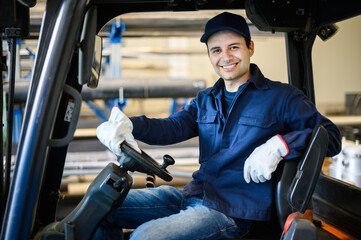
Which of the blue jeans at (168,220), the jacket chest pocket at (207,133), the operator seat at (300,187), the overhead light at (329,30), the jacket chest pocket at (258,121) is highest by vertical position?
the overhead light at (329,30)


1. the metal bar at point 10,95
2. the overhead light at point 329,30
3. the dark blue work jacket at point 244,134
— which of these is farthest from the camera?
the overhead light at point 329,30

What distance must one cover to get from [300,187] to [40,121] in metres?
1.17

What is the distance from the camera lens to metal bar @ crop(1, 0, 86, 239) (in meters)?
1.57

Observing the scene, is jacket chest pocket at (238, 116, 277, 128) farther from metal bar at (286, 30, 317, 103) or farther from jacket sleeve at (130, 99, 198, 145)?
metal bar at (286, 30, 317, 103)

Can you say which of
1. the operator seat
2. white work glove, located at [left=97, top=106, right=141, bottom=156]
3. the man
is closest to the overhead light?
the man

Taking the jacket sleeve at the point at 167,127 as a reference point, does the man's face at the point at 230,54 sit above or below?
above

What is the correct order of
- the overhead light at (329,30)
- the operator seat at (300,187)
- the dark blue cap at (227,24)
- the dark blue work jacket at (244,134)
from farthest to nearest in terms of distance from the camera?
the overhead light at (329,30)
the dark blue cap at (227,24)
the dark blue work jacket at (244,134)
the operator seat at (300,187)

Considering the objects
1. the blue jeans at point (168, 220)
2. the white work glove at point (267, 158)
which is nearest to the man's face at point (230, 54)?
the white work glove at point (267, 158)

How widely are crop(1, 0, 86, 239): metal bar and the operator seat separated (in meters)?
1.09

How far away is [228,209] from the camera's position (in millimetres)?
2041

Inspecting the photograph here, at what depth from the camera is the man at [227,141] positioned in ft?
6.25

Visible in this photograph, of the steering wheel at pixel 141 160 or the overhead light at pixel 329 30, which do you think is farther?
the overhead light at pixel 329 30

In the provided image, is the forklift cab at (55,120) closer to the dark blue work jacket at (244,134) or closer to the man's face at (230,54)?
the dark blue work jacket at (244,134)

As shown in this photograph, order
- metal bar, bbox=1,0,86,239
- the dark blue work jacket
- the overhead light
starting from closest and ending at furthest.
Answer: metal bar, bbox=1,0,86,239 → the dark blue work jacket → the overhead light
